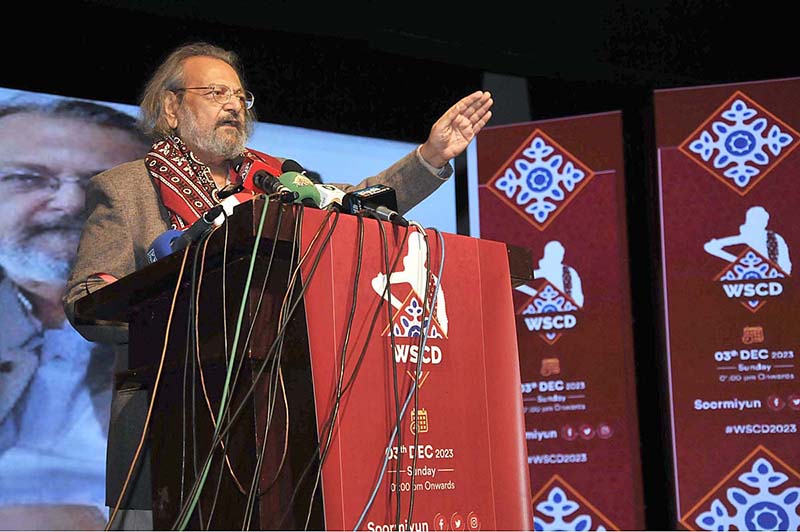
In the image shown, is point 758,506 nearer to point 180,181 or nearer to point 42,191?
point 180,181

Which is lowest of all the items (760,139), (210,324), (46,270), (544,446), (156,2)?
(544,446)

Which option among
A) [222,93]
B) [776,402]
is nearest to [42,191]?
[222,93]

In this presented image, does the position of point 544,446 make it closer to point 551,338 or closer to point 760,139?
point 551,338

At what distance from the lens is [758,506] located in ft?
12.6

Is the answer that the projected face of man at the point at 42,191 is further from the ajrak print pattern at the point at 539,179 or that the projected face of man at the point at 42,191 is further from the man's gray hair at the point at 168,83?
the ajrak print pattern at the point at 539,179

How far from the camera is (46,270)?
3590 millimetres

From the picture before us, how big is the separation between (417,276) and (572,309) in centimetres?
282

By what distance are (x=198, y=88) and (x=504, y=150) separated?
7.58ft

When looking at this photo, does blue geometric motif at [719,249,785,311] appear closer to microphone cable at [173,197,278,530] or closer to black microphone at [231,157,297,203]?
black microphone at [231,157,297,203]

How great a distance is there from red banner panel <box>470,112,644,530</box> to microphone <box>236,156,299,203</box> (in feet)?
7.22

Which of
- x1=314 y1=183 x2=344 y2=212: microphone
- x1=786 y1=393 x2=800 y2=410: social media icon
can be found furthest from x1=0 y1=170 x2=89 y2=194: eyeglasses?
x1=786 y1=393 x2=800 y2=410: social media icon

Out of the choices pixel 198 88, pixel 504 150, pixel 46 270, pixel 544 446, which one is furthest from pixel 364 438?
pixel 504 150

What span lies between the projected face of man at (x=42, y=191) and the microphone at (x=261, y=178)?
165 cm

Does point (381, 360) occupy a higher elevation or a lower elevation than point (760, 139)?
lower
